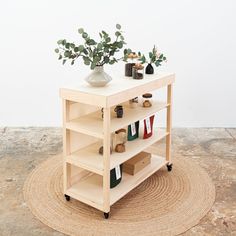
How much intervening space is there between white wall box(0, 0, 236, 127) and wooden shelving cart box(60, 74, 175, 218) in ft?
4.13

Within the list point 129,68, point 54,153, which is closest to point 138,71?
point 129,68

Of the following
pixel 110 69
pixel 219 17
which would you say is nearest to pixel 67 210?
pixel 110 69

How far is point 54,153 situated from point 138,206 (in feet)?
3.82

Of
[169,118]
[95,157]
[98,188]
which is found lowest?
[98,188]

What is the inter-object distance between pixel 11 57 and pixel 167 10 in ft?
5.59

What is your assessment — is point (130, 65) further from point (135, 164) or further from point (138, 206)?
point (138, 206)

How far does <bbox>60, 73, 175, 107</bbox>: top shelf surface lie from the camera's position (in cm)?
229

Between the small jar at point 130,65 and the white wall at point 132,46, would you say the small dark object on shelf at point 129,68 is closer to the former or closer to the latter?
the small jar at point 130,65

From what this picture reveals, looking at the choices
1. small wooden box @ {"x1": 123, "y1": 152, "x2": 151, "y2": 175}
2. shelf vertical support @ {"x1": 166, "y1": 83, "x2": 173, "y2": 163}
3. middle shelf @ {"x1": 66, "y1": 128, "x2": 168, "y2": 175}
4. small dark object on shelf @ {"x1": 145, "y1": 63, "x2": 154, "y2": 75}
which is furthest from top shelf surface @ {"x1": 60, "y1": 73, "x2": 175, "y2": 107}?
small wooden box @ {"x1": 123, "y1": 152, "x2": 151, "y2": 175}

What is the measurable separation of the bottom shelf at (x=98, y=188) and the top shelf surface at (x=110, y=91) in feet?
2.13

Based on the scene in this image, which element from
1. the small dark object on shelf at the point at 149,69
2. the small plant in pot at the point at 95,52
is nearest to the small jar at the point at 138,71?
the small dark object on shelf at the point at 149,69

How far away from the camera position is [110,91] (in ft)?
7.77

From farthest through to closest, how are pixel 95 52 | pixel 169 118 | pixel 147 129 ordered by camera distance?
pixel 169 118
pixel 147 129
pixel 95 52

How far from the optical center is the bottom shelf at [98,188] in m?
2.56
